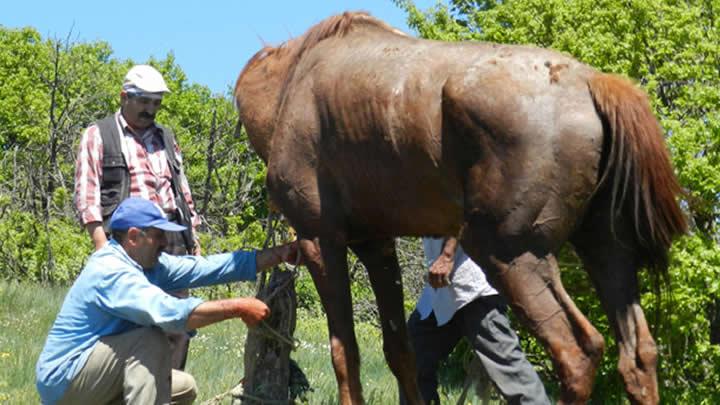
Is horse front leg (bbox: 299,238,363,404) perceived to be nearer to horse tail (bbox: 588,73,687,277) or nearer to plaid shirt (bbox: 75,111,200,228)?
plaid shirt (bbox: 75,111,200,228)

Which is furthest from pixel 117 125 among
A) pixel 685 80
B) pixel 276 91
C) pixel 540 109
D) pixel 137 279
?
pixel 685 80

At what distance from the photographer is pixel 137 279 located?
5.70m

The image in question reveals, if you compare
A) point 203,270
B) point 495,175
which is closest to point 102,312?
point 203,270

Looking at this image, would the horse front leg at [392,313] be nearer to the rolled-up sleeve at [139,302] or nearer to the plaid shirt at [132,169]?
the rolled-up sleeve at [139,302]

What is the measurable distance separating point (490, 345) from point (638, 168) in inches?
75.7

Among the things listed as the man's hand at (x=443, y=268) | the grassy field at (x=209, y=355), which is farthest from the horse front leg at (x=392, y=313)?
the grassy field at (x=209, y=355)

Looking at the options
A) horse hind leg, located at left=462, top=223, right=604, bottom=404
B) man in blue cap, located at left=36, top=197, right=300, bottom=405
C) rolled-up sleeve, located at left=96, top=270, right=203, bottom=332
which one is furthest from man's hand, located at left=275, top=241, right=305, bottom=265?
horse hind leg, located at left=462, top=223, right=604, bottom=404

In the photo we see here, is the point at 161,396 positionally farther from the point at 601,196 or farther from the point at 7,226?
the point at 7,226

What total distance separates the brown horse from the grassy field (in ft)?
4.99

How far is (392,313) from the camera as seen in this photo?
6496 mm

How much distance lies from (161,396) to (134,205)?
0.94 metres

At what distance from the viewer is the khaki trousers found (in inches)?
225

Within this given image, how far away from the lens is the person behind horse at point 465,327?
6.59m

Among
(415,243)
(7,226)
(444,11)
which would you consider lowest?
(415,243)
